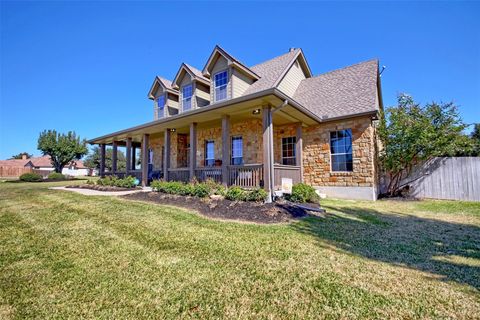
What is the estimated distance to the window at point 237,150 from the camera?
11.2m

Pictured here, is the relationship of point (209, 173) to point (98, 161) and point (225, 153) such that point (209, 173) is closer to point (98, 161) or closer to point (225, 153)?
point (225, 153)

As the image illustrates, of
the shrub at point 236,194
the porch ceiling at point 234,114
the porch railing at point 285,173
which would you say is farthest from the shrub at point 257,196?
the porch ceiling at point 234,114

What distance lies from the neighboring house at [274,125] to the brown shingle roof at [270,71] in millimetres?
61

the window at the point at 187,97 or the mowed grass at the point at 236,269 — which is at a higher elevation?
the window at the point at 187,97

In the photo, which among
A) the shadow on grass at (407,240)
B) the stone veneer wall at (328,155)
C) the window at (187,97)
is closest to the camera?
the shadow on grass at (407,240)

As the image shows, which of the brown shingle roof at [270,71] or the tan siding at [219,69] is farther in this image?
the tan siding at [219,69]

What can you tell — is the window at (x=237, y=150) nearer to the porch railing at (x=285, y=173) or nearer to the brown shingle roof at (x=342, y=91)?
the porch railing at (x=285, y=173)

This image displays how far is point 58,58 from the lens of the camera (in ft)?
38.1

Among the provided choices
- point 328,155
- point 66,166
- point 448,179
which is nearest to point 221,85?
point 328,155

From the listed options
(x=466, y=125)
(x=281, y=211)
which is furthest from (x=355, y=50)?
(x=281, y=211)

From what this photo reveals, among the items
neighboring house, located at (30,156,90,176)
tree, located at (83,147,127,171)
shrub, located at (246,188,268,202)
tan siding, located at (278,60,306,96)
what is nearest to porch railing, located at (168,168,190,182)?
shrub, located at (246,188,268,202)

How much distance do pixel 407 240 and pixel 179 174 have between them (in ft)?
28.9

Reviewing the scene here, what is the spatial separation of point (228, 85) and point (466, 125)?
11262mm

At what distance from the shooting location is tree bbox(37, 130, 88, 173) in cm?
2603
